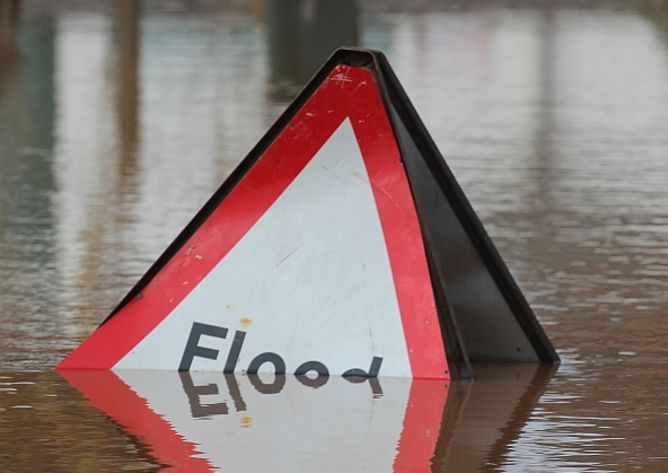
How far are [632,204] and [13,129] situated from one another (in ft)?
23.7

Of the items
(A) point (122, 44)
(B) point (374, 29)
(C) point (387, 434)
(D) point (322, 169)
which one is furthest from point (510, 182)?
(B) point (374, 29)

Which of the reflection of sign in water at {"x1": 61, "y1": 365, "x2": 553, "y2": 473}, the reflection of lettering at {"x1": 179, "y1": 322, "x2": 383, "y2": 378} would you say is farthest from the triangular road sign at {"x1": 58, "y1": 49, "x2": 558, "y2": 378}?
the reflection of sign in water at {"x1": 61, "y1": 365, "x2": 553, "y2": 473}

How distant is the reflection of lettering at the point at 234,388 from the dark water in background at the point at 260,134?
0.04 m

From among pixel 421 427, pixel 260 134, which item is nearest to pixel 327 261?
pixel 421 427

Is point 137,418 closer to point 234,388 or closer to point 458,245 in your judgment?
point 234,388

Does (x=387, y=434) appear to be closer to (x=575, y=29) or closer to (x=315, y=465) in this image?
(x=315, y=465)

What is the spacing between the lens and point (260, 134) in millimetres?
19297

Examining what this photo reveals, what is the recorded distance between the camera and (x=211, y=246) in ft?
27.5

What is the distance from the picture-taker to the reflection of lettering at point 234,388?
763 cm

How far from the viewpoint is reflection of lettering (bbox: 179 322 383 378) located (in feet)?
26.7

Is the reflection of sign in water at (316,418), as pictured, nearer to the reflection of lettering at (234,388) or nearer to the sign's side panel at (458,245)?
the reflection of lettering at (234,388)

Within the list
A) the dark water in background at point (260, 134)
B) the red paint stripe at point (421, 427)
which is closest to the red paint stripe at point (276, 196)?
the dark water in background at point (260, 134)

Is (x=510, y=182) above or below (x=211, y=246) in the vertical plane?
below

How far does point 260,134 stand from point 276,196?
1096 cm
